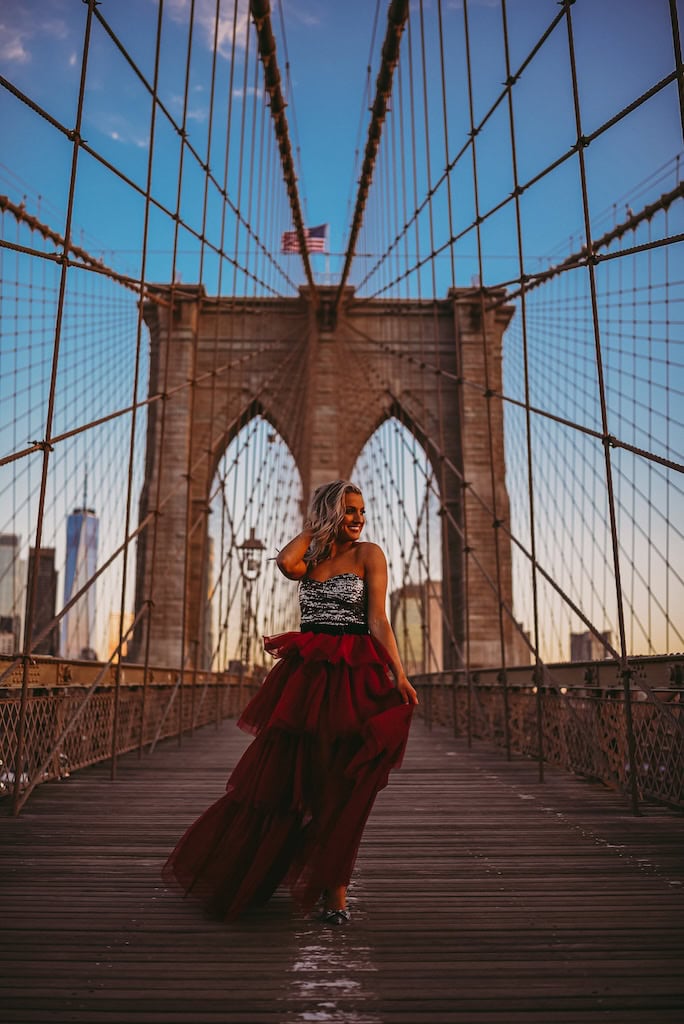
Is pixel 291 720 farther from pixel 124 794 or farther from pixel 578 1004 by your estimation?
pixel 124 794

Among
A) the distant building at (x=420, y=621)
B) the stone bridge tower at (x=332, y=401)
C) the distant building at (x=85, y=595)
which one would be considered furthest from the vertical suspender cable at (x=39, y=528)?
the stone bridge tower at (x=332, y=401)

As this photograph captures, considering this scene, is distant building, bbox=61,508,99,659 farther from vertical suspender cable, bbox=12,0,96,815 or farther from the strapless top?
the strapless top

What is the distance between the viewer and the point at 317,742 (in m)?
2.09

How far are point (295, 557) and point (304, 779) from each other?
1.77 feet

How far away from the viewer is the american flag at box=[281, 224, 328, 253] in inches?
661

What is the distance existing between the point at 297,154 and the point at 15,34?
834 centimetres

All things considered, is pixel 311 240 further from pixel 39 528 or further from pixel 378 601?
pixel 378 601

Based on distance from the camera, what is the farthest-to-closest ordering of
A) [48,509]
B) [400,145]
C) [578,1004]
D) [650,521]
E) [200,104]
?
[200,104] → [400,145] → [48,509] → [650,521] → [578,1004]

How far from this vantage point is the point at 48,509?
41.8 feet

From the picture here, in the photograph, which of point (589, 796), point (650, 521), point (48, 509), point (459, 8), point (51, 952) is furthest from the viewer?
point (459, 8)

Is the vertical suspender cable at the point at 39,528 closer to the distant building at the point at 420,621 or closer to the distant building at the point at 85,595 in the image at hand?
the distant building at the point at 420,621

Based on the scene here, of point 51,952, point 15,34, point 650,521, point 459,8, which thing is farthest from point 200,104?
point 51,952

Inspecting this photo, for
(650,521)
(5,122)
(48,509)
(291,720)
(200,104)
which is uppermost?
(200,104)

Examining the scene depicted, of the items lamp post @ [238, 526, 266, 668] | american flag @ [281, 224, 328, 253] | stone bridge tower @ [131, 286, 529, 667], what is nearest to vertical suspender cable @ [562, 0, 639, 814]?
lamp post @ [238, 526, 266, 668]
